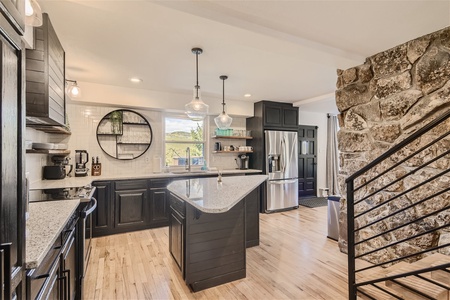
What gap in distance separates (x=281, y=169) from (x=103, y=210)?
3653 mm

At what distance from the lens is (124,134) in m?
4.40

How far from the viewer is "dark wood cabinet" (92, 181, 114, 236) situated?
3678mm

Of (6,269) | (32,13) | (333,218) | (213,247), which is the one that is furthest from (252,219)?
(32,13)

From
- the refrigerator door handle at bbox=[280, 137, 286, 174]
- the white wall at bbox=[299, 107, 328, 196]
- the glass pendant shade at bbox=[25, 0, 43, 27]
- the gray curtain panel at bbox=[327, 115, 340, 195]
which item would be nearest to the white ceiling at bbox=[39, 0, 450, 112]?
the glass pendant shade at bbox=[25, 0, 43, 27]

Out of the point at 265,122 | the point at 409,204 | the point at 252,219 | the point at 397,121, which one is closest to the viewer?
the point at 409,204

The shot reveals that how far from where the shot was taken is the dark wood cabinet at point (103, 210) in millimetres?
3678

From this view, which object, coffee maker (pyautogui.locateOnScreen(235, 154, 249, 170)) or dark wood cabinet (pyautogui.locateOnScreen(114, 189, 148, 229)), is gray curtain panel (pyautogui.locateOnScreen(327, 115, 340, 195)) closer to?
coffee maker (pyautogui.locateOnScreen(235, 154, 249, 170))

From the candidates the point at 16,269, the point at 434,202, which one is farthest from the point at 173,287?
the point at 434,202

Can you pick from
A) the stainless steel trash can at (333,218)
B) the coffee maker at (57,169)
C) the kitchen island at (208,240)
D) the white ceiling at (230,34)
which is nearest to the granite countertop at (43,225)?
the kitchen island at (208,240)

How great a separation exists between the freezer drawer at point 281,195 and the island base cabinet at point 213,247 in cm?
272

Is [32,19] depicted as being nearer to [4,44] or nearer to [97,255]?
[4,44]

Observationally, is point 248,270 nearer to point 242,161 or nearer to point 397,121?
point 397,121

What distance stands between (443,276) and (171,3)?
2812mm

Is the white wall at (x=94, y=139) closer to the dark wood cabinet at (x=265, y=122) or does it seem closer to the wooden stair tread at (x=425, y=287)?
the dark wood cabinet at (x=265, y=122)
